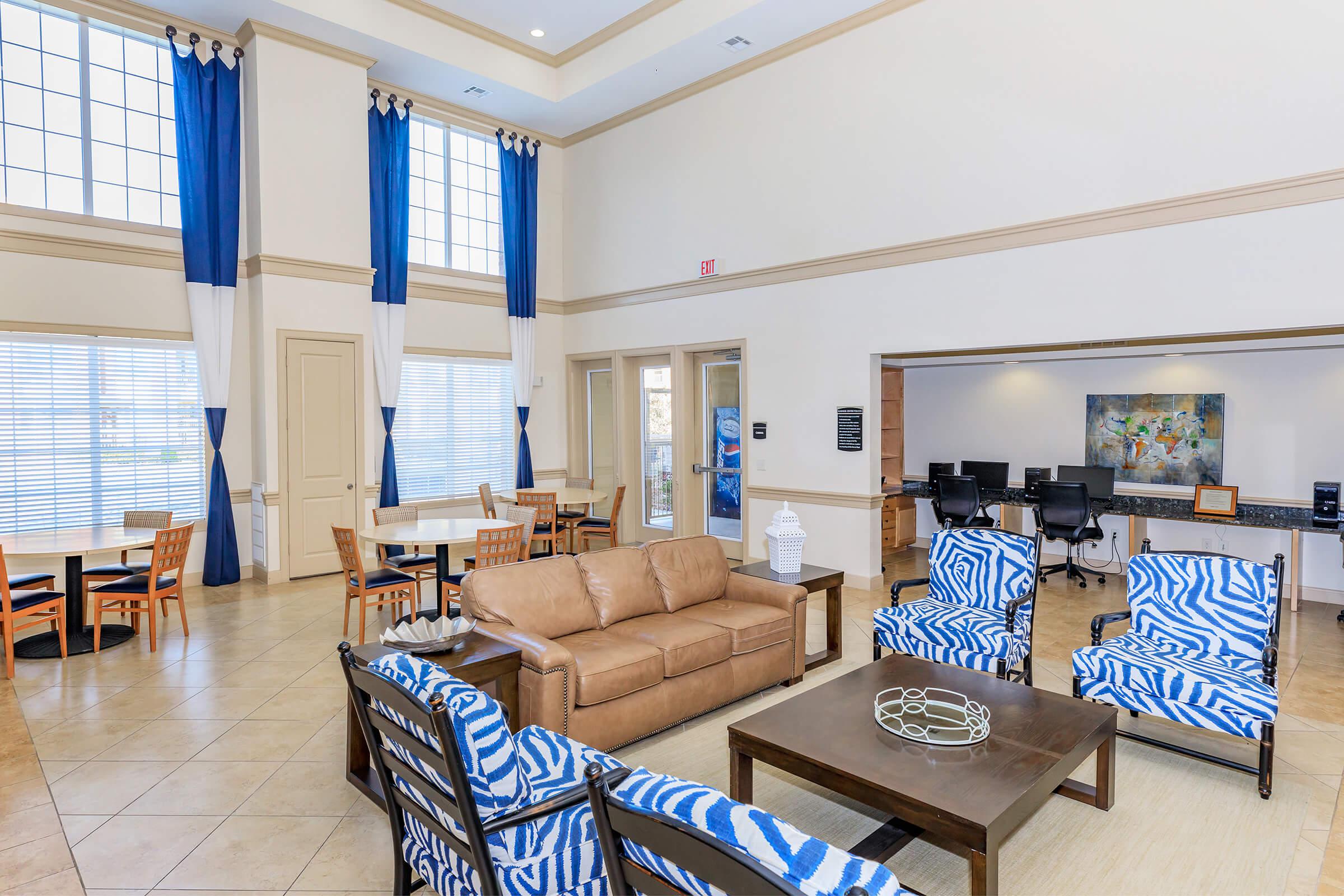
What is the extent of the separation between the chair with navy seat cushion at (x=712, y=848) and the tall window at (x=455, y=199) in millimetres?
8188

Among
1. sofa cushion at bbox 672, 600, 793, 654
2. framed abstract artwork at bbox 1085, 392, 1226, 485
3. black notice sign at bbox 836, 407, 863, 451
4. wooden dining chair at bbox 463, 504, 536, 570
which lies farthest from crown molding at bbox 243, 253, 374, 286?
framed abstract artwork at bbox 1085, 392, 1226, 485

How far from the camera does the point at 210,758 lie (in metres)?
3.63

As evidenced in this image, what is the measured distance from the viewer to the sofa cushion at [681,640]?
12.4 ft

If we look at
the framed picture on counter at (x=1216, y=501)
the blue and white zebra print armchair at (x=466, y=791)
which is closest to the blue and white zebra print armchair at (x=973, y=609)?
the blue and white zebra print armchair at (x=466, y=791)

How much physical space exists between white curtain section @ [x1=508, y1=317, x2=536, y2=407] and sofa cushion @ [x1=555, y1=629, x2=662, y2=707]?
578cm

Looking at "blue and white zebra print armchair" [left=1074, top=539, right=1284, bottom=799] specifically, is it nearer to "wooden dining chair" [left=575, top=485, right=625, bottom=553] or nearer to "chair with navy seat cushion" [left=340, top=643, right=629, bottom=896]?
"chair with navy seat cushion" [left=340, top=643, right=629, bottom=896]

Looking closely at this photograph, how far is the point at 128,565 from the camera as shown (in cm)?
594

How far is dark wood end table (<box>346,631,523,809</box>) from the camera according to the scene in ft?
10.2

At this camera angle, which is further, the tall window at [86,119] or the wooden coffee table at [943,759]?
the tall window at [86,119]

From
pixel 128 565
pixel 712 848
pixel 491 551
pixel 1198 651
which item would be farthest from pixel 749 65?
pixel 712 848

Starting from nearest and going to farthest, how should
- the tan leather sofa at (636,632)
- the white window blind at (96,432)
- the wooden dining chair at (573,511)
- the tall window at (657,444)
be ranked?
1. the tan leather sofa at (636,632)
2. the white window blind at (96,432)
3. the wooden dining chair at (573,511)
4. the tall window at (657,444)

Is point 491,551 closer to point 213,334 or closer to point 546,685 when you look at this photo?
point 546,685

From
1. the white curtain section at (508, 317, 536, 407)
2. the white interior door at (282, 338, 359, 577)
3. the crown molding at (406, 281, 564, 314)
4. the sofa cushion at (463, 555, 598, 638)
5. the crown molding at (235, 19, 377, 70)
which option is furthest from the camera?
the white curtain section at (508, 317, 536, 407)

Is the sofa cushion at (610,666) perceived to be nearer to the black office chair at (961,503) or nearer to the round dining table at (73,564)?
the round dining table at (73,564)
